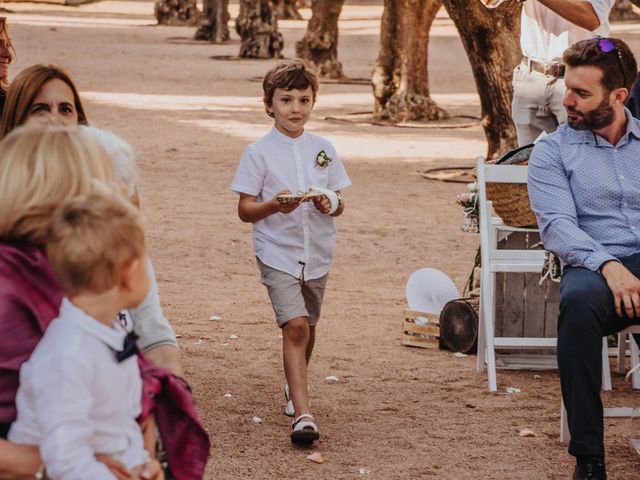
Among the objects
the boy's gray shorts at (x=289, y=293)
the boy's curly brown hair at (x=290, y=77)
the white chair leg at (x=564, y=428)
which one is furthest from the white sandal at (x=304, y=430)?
the boy's curly brown hair at (x=290, y=77)

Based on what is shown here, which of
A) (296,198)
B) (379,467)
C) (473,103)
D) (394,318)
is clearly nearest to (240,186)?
(296,198)

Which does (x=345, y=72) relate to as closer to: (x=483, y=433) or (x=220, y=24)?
(x=220, y=24)

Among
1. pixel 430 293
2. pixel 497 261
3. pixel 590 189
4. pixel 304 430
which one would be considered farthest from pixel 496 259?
pixel 304 430

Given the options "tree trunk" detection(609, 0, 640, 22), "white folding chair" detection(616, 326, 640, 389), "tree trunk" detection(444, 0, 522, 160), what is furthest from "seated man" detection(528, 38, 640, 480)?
"tree trunk" detection(609, 0, 640, 22)

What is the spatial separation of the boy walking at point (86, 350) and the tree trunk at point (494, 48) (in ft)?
26.2

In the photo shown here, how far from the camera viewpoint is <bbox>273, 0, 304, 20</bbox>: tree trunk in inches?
1796

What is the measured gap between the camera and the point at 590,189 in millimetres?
5363

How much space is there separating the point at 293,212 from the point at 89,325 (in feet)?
9.95

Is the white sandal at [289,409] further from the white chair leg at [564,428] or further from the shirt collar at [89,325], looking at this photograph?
the shirt collar at [89,325]

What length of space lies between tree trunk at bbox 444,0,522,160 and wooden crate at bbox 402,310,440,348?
12.6 ft

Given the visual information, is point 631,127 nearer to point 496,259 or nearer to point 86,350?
point 496,259

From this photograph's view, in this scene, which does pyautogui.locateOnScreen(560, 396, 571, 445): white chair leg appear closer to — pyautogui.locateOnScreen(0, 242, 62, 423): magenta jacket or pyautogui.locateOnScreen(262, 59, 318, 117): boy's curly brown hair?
pyautogui.locateOnScreen(262, 59, 318, 117): boy's curly brown hair

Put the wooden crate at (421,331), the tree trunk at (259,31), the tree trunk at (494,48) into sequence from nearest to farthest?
the wooden crate at (421,331) < the tree trunk at (494,48) < the tree trunk at (259,31)

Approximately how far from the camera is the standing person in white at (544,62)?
23.7ft
